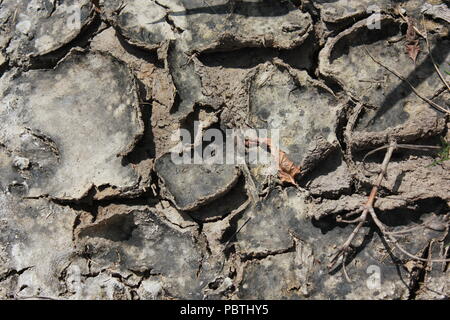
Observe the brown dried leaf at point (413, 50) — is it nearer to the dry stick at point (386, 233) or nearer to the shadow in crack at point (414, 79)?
the shadow in crack at point (414, 79)

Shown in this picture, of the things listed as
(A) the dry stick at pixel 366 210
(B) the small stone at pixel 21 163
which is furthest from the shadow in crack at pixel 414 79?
(B) the small stone at pixel 21 163

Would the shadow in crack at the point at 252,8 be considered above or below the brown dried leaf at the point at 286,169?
above

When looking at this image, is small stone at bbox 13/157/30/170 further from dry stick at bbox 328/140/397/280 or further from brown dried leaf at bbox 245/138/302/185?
dry stick at bbox 328/140/397/280

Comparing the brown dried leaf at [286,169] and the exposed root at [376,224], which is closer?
the exposed root at [376,224]

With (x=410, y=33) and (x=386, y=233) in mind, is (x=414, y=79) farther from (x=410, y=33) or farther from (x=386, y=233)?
(x=386, y=233)

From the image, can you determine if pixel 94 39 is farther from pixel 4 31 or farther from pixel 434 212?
pixel 434 212

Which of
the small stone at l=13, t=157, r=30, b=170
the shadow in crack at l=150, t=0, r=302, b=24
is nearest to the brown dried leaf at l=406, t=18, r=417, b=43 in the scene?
the shadow in crack at l=150, t=0, r=302, b=24

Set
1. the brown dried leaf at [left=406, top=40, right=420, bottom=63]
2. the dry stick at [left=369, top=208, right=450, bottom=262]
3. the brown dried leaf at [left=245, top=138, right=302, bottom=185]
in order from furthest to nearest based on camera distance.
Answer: the brown dried leaf at [left=406, top=40, right=420, bottom=63] → the brown dried leaf at [left=245, top=138, right=302, bottom=185] → the dry stick at [left=369, top=208, right=450, bottom=262]

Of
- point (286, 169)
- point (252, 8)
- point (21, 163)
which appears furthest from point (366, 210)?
point (21, 163)

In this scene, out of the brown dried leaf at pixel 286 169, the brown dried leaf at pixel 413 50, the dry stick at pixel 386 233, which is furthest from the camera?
the brown dried leaf at pixel 413 50
